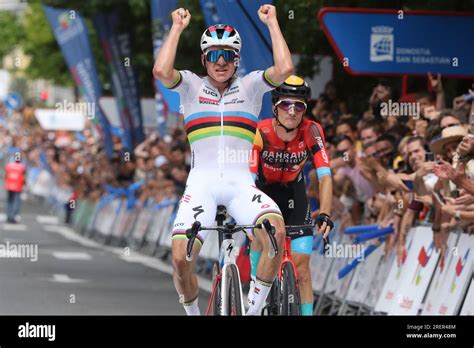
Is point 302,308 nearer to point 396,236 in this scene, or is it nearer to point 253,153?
point 253,153

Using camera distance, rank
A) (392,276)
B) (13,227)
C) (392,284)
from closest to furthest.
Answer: (392,284) → (392,276) → (13,227)

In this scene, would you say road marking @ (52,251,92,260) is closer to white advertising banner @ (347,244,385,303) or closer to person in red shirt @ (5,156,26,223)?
white advertising banner @ (347,244,385,303)

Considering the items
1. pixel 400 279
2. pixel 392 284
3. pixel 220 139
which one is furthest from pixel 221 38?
pixel 392 284

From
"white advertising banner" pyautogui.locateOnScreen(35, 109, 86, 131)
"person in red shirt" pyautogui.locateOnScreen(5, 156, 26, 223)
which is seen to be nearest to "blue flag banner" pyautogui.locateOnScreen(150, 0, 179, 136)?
"person in red shirt" pyautogui.locateOnScreen(5, 156, 26, 223)

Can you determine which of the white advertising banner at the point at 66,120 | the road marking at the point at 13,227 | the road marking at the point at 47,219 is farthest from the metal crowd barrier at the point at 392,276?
the white advertising banner at the point at 66,120

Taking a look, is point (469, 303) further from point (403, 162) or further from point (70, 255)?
point (70, 255)

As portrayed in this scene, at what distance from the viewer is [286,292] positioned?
11.4m

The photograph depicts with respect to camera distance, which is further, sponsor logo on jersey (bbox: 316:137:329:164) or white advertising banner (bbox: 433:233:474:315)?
white advertising banner (bbox: 433:233:474:315)

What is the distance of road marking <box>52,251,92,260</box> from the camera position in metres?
25.6

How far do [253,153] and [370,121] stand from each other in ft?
16.3

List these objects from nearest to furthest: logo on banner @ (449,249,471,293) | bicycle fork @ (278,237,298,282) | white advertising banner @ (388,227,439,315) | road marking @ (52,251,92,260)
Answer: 1. bicycle fork @ (278,237,298,282)
2. logo on banner @ (449,249,471,293)
3. white advertising banner @ (388,227,439,315)
4. road marking @ (52,251,92,260)

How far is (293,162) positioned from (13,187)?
2805 cm

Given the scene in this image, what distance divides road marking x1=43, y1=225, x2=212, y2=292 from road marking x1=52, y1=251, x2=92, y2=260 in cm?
67
